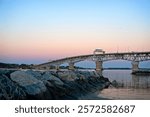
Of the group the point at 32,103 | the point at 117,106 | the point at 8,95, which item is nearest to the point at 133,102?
the point at 117,106

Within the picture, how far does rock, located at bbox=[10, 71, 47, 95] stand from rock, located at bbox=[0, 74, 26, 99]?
330 millimetres

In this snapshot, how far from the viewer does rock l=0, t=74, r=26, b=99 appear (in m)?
6.54

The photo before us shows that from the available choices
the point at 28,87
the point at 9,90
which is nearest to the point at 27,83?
the point at 28,87

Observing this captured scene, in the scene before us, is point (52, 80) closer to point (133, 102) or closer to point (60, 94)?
point (60, 94)

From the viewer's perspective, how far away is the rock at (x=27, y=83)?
7.61 metres

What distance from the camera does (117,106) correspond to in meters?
4.34

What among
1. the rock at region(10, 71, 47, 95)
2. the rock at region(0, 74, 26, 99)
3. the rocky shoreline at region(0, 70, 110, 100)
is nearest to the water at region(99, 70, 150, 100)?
the rocky shoreline at region(0, 70, 110, 100)

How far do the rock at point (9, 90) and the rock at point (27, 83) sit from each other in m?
0.33

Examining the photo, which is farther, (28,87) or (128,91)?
(128,91)

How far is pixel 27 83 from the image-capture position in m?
7.84

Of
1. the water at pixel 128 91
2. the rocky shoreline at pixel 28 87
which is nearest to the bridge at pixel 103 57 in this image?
the water at pixel 128 91

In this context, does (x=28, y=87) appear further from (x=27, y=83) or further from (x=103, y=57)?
(x=103, y=57)

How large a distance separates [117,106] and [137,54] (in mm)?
51540

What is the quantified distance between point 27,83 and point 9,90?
103 cm
